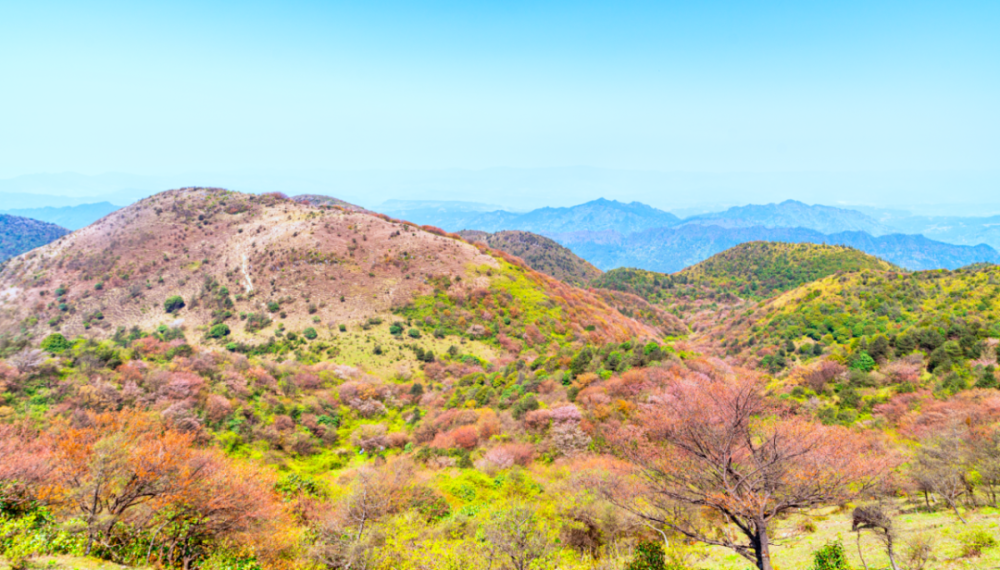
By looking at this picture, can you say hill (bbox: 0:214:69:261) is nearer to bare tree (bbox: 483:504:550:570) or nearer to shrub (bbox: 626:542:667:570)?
bare tree (bbox: 483:504:550:570)

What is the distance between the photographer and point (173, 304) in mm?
55406

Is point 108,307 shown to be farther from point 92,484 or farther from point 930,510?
point 930,510

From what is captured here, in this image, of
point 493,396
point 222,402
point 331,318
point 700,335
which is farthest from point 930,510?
point 700,335

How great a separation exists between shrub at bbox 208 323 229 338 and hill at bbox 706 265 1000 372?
68.9m

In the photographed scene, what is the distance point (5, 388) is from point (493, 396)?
2983 cm

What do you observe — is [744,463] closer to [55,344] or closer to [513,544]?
[513,544]

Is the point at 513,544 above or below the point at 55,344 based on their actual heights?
above

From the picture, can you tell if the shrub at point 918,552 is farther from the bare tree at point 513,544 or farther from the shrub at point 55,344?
the shrub at point 55,344

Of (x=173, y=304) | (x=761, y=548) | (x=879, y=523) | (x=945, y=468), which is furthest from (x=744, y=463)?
(x=173, y=304)

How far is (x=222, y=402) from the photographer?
26422 mm

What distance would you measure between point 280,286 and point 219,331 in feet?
35.8

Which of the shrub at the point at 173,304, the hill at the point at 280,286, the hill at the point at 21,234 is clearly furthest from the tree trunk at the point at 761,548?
the hill at the point at 21,234

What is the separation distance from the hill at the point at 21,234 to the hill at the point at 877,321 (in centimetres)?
20412

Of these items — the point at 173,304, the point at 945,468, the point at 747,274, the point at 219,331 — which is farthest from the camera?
the point at 747,274
